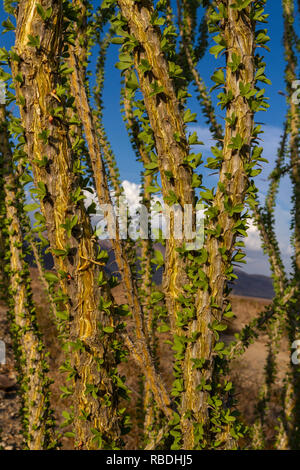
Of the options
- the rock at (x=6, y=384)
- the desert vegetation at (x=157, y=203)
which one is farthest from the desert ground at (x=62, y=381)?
the desert vegetation at (x=157, y=203)

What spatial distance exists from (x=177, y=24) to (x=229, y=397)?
18.3 ft

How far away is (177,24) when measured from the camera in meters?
5.68

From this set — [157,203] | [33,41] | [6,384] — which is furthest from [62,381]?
[33,41]

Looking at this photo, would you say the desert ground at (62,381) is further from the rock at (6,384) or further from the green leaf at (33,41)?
the green leaf at (33,41)

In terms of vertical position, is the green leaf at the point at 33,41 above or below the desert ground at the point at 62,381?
above

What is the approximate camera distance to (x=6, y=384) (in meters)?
10.1

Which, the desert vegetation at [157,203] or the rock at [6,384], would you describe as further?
the rock at [6,384]

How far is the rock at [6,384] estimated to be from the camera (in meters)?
10.0

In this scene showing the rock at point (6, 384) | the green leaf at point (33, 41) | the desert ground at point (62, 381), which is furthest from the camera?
the rock at point (6, 384)

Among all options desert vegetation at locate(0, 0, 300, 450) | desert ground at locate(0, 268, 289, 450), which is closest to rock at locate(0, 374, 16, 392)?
desert ground at locate(0, 268, 289, 450)

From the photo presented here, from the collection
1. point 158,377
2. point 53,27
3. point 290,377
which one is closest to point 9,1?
point 53,27

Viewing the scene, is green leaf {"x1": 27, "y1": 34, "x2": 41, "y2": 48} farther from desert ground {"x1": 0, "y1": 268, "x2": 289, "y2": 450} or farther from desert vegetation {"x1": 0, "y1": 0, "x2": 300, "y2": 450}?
desert ground {"x1": 0, "y1": 268, "x2": 289, "y2": 450}

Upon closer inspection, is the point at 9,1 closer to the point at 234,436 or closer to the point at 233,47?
the point at 233,47

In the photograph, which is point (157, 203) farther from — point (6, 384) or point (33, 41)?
point (6, 384)
